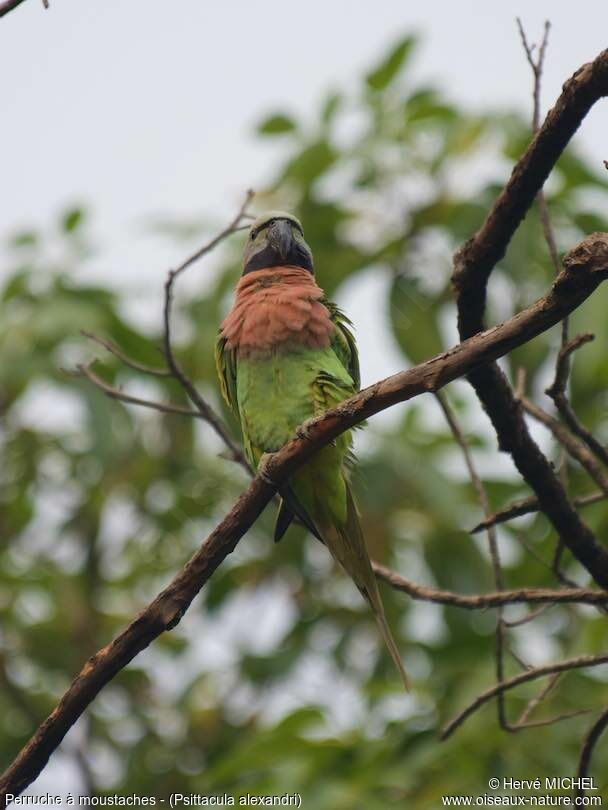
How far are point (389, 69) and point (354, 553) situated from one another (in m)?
3.09

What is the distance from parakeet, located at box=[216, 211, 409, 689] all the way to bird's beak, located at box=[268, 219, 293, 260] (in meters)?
0.47

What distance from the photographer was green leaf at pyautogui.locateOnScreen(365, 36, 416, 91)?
5.98 meters

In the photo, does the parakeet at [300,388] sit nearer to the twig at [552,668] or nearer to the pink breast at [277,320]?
the pink breast at [277,320]

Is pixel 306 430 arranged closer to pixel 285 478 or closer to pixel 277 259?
pixel 285 478

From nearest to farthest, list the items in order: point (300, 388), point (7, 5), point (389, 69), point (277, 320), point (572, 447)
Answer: point (7, 5), point (572, 447), point (300, 388), point (277, 320), point (389, 69)

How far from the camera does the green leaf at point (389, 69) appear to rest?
598 cm

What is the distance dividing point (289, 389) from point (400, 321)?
1039mm

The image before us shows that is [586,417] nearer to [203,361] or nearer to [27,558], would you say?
[203,361]

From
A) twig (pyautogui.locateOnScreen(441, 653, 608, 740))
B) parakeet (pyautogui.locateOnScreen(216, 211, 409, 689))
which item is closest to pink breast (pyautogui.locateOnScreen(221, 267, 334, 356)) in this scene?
parakeet (pyautogui.locateOnScreen(216, 211, 409, 689))

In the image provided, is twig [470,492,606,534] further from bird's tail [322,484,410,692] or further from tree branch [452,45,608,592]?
bird's tail [322,484,410,692]

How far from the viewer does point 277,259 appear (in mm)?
5312

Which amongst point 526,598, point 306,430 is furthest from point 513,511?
point 306,430

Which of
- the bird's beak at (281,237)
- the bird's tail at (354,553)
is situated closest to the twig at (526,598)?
the bird's tail at (354,553)

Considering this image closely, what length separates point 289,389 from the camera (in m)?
4.42
